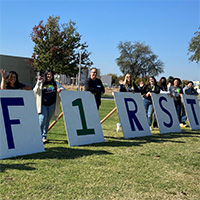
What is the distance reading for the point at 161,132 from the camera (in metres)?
8.76

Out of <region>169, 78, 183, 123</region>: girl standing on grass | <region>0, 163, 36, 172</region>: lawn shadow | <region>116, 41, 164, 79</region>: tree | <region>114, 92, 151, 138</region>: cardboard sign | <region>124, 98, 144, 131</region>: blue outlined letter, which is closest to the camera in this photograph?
<region>0, 163, 36, 172</region>: lawn shadow

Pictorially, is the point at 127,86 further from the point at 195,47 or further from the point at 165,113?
the point at 195,47

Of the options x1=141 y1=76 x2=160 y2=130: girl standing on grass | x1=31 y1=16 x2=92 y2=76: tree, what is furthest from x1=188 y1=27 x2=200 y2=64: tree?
x1=141 y1=76 x2=160 y2=130: girl standing on grass

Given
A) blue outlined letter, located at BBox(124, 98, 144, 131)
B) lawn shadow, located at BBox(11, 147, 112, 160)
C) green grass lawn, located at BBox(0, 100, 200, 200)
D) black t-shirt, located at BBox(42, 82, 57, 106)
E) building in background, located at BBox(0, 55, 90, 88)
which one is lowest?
green grass lawn, located at BBox(0, 100, 200, 200)

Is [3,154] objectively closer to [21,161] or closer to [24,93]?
[21,161]

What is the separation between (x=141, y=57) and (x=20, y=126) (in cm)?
6348

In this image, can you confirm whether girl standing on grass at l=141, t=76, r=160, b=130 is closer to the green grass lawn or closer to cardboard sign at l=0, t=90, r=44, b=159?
the green grass lawn

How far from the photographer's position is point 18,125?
5367 millimetres

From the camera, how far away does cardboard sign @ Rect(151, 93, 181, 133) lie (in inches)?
348

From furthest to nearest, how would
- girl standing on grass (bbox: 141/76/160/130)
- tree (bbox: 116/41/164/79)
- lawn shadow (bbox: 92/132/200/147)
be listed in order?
1. tree (bbox: 116/41/164/79)
2. girl standing on grass (bbox: 141/76/160/130)
3. lawn shadow (bbox: 92/132/200/147)

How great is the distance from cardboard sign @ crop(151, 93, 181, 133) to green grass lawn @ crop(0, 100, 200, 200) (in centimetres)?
197

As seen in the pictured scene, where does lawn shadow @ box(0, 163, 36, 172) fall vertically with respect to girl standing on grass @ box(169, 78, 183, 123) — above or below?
below

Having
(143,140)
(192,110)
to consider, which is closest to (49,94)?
(143,140)

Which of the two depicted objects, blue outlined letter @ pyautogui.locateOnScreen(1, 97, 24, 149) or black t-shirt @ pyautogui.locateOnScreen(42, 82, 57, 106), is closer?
blue outlined letter @ pyautogui.locateOnScreen(1, 97, 24, 149)
